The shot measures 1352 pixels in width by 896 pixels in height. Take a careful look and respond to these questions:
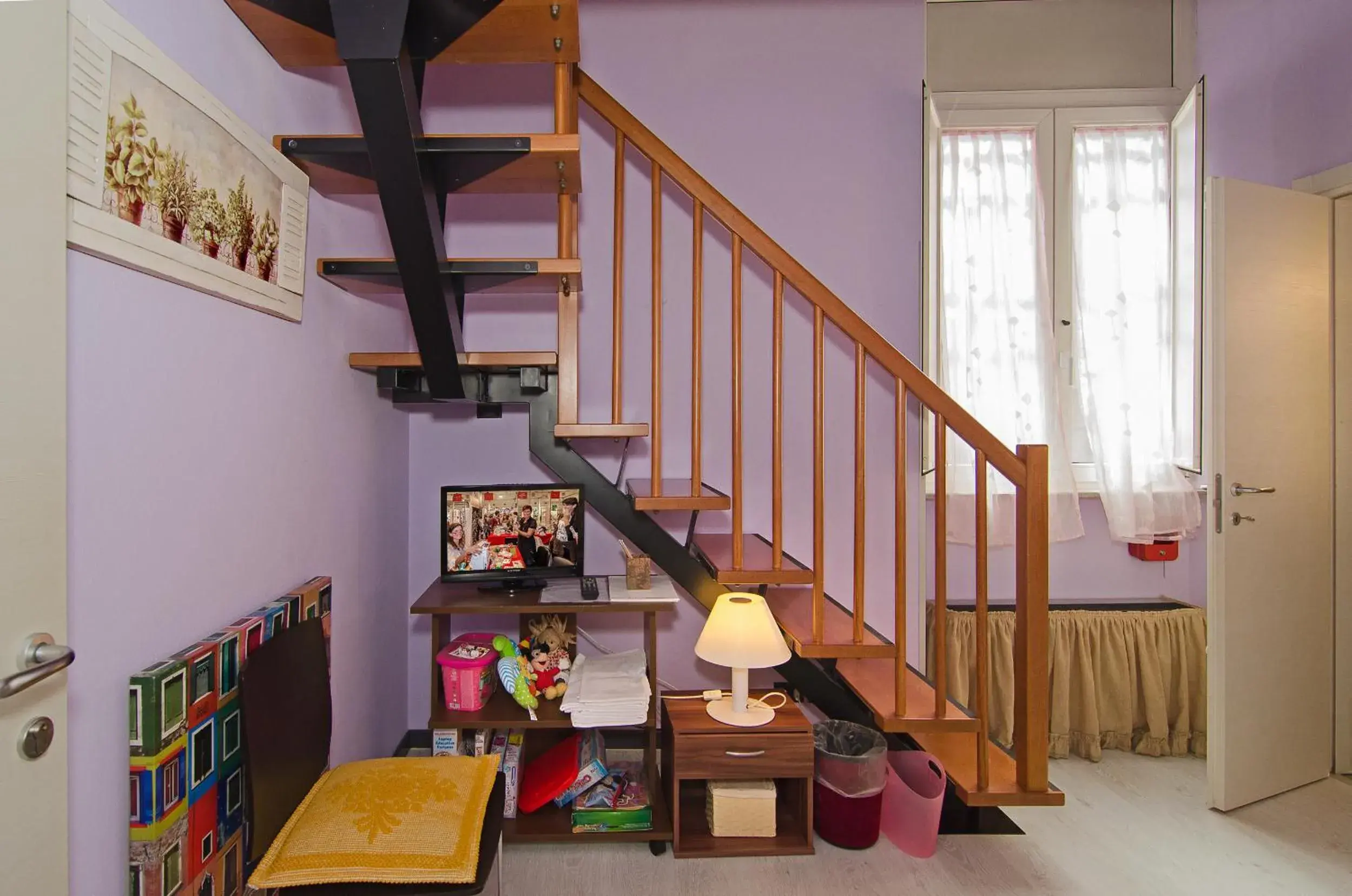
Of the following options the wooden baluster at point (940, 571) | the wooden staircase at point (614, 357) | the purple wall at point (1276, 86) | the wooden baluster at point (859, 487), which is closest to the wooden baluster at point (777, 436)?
the wooden staircase at point (614, 357)

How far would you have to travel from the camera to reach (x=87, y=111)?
3.02 feet

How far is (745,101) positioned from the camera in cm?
249

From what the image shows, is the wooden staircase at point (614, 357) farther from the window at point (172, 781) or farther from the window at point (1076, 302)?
the window at point (172, 781)

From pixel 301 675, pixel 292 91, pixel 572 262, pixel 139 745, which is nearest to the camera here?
pixel 139 745

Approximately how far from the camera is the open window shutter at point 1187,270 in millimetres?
2387

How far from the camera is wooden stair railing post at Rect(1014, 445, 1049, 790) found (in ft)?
5.76

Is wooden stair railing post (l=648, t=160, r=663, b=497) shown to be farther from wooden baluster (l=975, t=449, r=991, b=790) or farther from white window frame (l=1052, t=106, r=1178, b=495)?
white window frame (l=1052, t=106, r=1178, b=495)

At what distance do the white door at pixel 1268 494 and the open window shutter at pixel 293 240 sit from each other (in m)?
2.74

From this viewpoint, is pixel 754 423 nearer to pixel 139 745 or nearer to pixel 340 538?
pixel 340 538

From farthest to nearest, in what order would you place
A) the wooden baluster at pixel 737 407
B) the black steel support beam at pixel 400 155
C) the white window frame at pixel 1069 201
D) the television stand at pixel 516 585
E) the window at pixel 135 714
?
1. the white window frame at pixel 1069 201
2. the television stand at pixel 516 585
3. the wooden baluster at pixel 737 407
4. the black steel support beam at pixel 400 155
5. the window at pixel 135 714

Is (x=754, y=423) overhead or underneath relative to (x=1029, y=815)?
overhead

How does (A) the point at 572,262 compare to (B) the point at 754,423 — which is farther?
(B) the point at 754,423

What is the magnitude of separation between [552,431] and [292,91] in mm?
1116

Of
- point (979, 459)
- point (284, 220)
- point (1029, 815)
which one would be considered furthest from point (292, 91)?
point (1029, 815)
